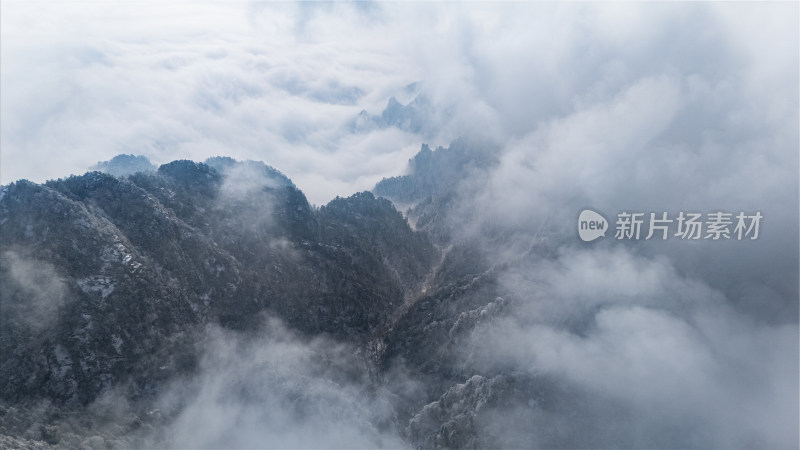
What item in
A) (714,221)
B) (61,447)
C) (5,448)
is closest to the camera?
(5,448)

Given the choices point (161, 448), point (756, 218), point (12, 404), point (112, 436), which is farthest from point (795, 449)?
point (12, 404)

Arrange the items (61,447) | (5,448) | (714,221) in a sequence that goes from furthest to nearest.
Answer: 1. (714,221)
2. (61,447)
3. (5,448)

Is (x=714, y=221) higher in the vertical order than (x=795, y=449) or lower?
higher

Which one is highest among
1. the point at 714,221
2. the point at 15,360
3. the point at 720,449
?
the point at 714,221

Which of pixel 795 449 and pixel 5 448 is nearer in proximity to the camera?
pixel 5 448

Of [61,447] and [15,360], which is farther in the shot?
[15,360]

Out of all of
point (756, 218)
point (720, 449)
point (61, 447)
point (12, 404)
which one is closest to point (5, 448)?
point (61, 447)

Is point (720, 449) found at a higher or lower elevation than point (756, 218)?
lower

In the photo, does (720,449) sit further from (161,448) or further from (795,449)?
(161,448)

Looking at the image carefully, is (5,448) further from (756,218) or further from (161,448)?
(756,218)
